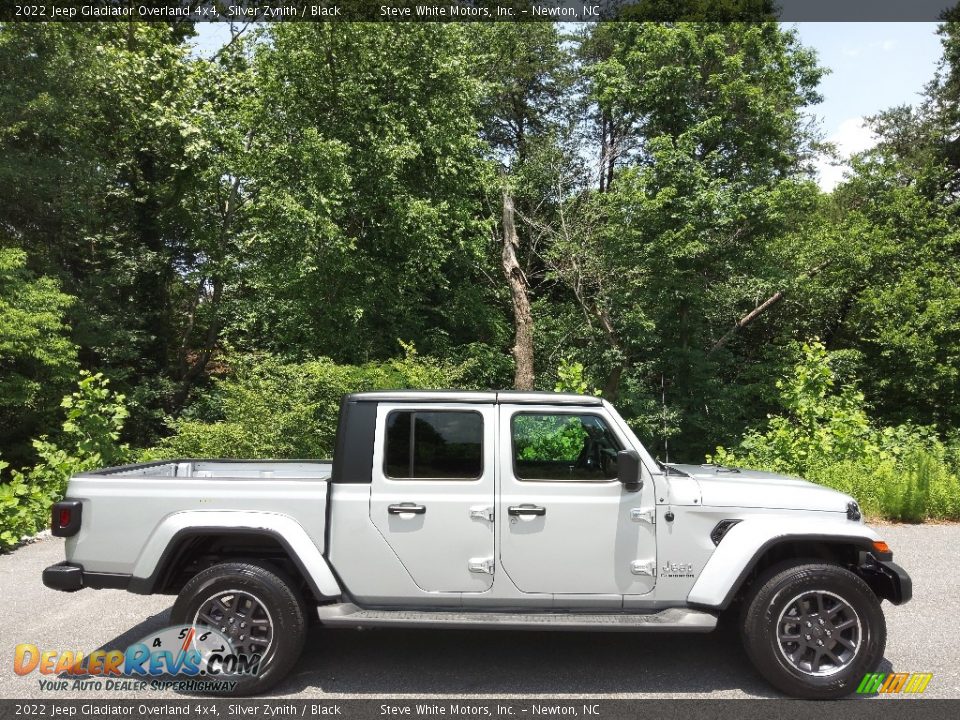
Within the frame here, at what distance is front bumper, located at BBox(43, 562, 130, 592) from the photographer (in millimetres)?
4488

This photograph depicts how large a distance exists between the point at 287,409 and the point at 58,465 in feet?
12.9

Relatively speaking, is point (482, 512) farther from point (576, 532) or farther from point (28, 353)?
point (28, 353)

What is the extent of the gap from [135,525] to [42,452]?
6.58 metres

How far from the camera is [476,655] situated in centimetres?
510

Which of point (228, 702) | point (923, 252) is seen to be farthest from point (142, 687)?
point (923, 252)

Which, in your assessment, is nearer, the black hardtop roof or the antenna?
the black hardtop roof

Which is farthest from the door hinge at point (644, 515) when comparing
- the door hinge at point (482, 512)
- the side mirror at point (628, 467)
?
the door hinge at point (482, 512)

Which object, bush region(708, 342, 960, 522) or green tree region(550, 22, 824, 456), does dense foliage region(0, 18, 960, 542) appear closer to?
green tree region(550, 22, 824, 456)

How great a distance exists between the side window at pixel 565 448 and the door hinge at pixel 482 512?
0.28 metres

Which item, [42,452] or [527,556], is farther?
[42,452]

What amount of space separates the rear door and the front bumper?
1589mm

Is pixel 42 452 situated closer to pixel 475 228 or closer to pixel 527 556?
pixel 527 556

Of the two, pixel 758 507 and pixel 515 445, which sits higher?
pixel 515 445
